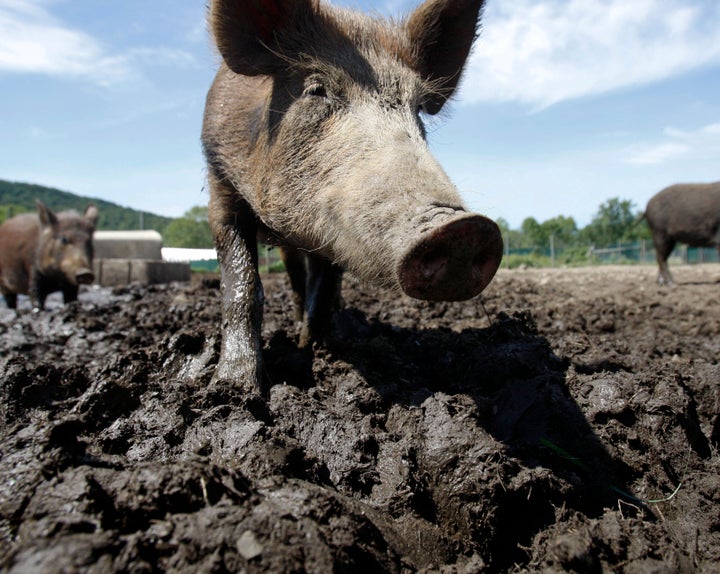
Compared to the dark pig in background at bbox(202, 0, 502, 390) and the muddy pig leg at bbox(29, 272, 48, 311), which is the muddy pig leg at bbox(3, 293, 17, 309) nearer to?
the muddy pig leg at bbox(29, 272, 48, 311)

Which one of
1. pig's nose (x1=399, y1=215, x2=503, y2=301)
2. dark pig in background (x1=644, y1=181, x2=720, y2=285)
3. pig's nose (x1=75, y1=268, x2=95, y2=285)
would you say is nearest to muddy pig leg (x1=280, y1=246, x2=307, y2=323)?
pig's nose (x1=399, y1=215, x2=503, y2=301)

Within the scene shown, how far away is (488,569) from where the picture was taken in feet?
6.09

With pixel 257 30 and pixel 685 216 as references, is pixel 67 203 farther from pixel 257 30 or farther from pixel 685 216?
pixel 257 30

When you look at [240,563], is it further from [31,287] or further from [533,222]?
[533,222]

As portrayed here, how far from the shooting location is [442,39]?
3.77m

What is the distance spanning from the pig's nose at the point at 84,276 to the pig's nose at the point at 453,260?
9202 mm

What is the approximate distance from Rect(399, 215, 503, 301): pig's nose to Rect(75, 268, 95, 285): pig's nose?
30.2 feet

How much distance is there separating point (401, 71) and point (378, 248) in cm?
134

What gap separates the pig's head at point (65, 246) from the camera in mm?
10109

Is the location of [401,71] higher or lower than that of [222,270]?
higher

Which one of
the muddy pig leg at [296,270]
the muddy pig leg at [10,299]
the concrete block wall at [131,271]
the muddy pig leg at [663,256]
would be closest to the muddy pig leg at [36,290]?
the muddy pig leg at [10,299]

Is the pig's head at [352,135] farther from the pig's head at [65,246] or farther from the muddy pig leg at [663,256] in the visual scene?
the muddy pig leg at [663,256]

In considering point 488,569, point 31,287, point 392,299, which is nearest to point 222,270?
point 488,569

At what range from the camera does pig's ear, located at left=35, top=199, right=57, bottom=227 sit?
1062 cm
